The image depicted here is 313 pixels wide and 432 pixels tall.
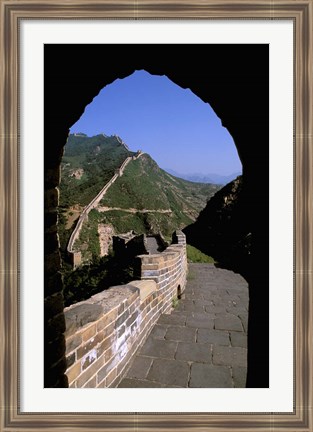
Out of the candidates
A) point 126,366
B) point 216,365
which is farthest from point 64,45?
point 216,365

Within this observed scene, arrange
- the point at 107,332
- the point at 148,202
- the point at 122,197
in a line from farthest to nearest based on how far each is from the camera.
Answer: the point at 148,202
the point at 122,197
the point at 107,332

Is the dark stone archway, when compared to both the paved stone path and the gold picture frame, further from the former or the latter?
the paved stone path

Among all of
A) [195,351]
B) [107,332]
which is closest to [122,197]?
[195,351]

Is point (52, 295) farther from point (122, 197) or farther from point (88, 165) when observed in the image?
point (88, 165)

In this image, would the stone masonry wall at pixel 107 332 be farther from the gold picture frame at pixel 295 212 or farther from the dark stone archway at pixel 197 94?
the gold picture frame at pixel 295 212

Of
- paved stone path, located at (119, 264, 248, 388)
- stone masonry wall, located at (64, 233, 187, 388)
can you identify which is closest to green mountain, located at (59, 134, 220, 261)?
paved stone path, located at (119, 264, 248, 388)

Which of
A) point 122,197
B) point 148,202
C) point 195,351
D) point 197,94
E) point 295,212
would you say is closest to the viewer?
point 295,212
